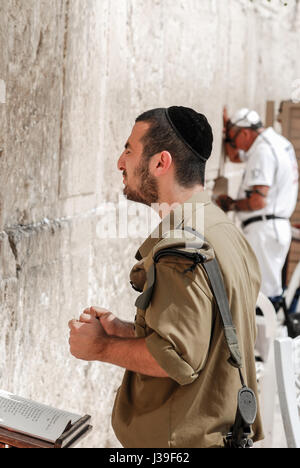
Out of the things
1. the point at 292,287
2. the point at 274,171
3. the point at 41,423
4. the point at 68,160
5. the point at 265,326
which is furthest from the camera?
the point at 292,287

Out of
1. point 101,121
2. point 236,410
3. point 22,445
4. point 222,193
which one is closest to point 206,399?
point 236,410

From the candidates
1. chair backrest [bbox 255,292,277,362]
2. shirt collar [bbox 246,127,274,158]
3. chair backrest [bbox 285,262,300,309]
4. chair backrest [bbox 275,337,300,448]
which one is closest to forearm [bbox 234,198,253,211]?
shirt collar [bbox 246,127,274,158]

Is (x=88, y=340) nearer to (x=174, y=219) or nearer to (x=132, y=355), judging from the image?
(x=132, y=355)

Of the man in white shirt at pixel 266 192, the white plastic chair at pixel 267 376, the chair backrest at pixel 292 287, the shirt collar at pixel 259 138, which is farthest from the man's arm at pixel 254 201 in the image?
the white plastic chair at pixel 267 376

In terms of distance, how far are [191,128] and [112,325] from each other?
0.55 metres

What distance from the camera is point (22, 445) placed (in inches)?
Result: 67.3

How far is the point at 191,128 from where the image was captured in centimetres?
182

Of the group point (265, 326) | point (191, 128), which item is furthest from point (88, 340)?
point (265, 326)

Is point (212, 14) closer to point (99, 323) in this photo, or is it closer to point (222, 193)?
point (222, 193)

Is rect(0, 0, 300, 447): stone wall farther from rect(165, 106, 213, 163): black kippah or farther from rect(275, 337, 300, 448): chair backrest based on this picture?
rect(275, 337, 300, 448): chair backrest

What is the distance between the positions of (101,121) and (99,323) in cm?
165

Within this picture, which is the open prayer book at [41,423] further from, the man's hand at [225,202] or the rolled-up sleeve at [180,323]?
the man's hand at [225,202]

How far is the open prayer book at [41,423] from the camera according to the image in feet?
5.64

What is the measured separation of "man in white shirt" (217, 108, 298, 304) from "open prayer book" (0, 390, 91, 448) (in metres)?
3.69
